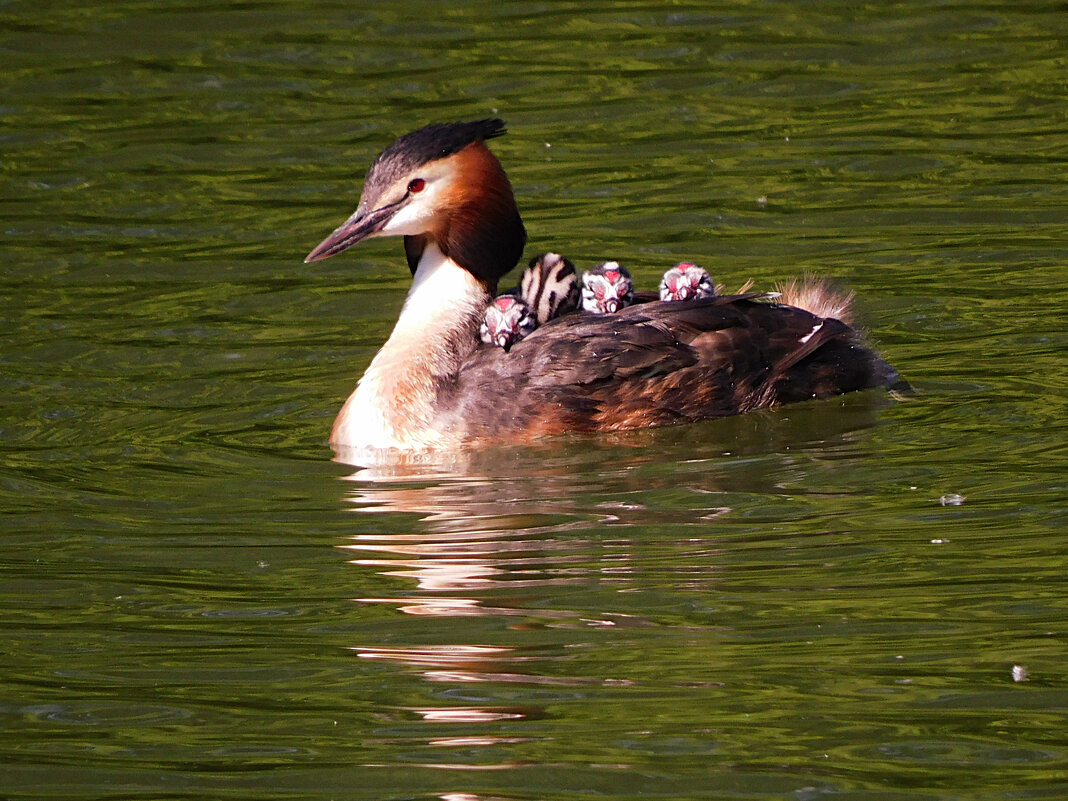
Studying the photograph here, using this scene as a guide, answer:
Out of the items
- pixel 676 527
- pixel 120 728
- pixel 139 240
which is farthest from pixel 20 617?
pixel 139 240

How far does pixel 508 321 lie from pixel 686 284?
90 cm

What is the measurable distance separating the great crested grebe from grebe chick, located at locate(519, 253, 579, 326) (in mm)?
155

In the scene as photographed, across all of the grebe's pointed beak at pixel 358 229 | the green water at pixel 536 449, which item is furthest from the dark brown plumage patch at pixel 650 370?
the grebe's pointed beak at pixel 358 229

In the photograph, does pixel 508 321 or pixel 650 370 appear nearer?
pixel 650 370

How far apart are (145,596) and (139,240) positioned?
538cm

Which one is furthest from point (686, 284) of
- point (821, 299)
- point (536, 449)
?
point (536, 449)

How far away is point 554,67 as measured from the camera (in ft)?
48.8

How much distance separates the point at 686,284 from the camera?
958 centimetres

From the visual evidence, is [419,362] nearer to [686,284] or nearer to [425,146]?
[425,146]

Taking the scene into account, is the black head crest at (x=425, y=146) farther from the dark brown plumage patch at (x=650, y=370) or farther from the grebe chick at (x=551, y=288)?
the dark brown plumage patch at (x=650, y=370)

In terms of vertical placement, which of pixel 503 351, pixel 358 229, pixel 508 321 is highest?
pixel 358 229

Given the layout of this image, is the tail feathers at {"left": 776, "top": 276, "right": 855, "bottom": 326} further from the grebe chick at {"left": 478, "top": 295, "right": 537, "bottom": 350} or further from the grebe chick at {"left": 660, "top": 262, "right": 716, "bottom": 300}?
the grebe chick at {"left": 478, "top": 295, "right": 537, "bottom": 350}

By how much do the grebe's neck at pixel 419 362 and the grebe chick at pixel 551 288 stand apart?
222mm

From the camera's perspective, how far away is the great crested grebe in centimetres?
902
